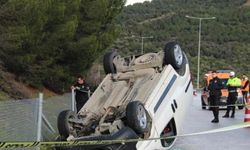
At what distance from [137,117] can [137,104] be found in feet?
0.69

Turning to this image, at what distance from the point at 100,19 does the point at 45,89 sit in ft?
11.0

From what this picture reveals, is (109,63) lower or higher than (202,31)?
higher

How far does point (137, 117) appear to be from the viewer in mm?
7906

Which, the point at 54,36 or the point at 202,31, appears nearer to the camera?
the point at 54,36

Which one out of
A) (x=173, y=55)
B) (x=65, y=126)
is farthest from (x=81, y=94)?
(x=65, y=126)

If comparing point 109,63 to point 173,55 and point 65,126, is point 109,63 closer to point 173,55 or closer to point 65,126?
point 173,55

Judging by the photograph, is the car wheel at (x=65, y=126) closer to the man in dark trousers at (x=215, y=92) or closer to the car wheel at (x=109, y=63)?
the car wheel at (x=109, y=63)

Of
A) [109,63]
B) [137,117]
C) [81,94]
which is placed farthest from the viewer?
[81,94]

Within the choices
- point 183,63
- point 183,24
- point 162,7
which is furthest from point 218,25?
point 183,63

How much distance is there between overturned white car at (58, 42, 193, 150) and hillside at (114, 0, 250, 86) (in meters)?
47.1

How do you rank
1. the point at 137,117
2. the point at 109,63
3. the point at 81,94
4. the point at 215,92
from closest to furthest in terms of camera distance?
the point at 137,117 < the point at 109,63 < the point at 81,94 < the point at 215,92

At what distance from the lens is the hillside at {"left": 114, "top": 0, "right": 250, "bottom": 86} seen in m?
69.4

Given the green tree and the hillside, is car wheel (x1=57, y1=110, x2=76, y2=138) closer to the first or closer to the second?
the green tree

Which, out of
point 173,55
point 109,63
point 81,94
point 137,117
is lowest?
point 81,94
